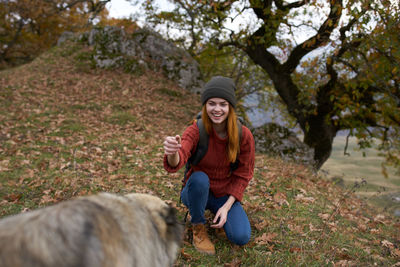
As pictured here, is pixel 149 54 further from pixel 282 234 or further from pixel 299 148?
pixel 282 234

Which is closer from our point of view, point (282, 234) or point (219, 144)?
point (219, 144)

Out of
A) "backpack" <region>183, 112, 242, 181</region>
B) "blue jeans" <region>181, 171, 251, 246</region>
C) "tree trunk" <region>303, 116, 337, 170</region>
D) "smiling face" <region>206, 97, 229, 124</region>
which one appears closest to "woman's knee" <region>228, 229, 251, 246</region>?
"blue jeans" <region>181, 171, 251, 246</region>

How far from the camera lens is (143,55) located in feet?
48.3

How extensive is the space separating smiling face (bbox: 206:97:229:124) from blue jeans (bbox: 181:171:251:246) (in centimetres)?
66

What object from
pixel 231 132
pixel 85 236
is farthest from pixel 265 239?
pixel 85 236

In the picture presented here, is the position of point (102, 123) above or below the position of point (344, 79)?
below

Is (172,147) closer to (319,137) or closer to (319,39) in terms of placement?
(319,39)

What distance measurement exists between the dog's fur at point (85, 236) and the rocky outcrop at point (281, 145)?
26.0 ft

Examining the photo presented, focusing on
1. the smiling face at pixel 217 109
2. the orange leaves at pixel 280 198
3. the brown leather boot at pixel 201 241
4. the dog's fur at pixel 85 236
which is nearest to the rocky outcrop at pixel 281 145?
the orange leaves at pixel 280 198

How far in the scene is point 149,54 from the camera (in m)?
14.9

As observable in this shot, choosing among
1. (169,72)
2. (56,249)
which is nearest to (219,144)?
(56,249)

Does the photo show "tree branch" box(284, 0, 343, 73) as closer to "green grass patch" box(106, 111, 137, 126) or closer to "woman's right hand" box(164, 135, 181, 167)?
"woman's right hand" box(164, 135, 181, 167)

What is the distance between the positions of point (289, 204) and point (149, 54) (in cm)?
1251

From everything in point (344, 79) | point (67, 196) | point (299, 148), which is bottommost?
point (67, 196)
